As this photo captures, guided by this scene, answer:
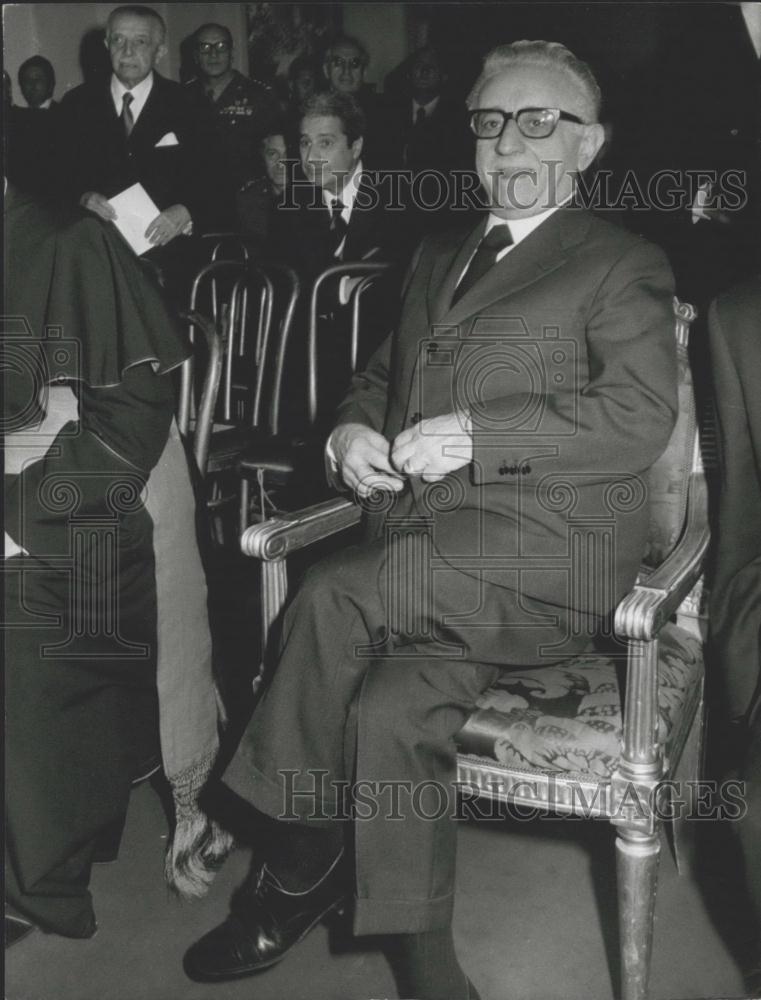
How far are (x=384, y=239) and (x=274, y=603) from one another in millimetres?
2143

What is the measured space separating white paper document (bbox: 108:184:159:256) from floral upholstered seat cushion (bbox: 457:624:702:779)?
2.31 m

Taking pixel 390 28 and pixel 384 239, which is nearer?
pixel 384 239

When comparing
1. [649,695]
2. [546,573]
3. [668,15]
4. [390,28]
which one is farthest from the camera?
[390,28]

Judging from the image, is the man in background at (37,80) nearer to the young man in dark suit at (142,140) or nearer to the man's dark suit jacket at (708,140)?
the young man in dark suit at (142,140)

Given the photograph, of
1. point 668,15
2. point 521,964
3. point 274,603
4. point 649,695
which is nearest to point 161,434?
point 274,603

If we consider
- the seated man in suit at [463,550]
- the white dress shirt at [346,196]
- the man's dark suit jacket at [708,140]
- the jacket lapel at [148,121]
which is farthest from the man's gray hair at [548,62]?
the jacket lapel at [148,121]

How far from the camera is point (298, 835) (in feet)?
5.47

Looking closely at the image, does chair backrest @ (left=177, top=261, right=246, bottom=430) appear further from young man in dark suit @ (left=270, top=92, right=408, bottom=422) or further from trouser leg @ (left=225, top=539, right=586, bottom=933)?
trouser leg @ (left=225, top=539, right=586, bottom=933)

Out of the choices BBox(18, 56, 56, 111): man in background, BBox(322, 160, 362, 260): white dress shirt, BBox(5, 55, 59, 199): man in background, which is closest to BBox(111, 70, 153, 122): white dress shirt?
BBox(5, 55, 59, 199): man in background

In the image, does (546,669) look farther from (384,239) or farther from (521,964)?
(384,239)

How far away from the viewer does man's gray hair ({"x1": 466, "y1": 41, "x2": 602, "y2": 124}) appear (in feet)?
5.63

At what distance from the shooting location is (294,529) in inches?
68.7

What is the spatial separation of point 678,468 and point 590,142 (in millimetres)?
616

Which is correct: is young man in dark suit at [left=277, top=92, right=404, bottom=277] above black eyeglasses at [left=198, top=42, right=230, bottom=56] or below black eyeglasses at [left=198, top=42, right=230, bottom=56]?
below
